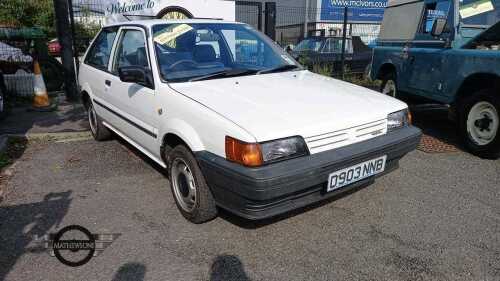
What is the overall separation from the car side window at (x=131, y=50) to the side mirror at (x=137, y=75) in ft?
0.58

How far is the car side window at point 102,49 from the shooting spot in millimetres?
4305

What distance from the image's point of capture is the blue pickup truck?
4.34m

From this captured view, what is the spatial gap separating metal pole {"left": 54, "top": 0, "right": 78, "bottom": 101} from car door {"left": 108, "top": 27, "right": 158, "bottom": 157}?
155 inches

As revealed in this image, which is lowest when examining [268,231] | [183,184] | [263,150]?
[268,231]

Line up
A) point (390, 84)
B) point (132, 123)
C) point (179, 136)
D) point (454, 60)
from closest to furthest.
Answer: point (179, 136) → point (132, 123) → point (454, 60) → point (390, 84)

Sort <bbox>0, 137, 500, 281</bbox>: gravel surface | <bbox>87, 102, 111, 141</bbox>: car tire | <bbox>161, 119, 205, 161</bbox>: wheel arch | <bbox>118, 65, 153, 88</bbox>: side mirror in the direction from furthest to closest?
<bbox>87, 102, 111, 141</bbox>: car tire < <bbox>118, 65, 153, 88</bbox>: side mirror < <bbox>161, 119, 205, 161</bbox>: wheel arch < <bbox>0, 137, 500, 281</bbox>: gravel surface

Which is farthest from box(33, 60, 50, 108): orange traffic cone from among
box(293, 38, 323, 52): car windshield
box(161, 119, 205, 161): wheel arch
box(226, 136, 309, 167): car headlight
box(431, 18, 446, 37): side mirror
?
box(293, 38, 323, 52): car windshield

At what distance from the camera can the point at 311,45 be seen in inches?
456

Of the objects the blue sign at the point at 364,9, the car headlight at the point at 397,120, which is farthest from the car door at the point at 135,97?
the blue sign at the point at 364,9

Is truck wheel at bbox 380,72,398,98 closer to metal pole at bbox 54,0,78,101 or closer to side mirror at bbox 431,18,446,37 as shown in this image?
side mirror at bbox 431,18,446,37

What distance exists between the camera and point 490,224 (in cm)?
298

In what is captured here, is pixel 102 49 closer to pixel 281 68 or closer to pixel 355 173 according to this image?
pixel 281 68

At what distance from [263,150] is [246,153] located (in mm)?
110

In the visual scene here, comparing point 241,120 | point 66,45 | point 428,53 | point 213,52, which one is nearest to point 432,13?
point 428,53
